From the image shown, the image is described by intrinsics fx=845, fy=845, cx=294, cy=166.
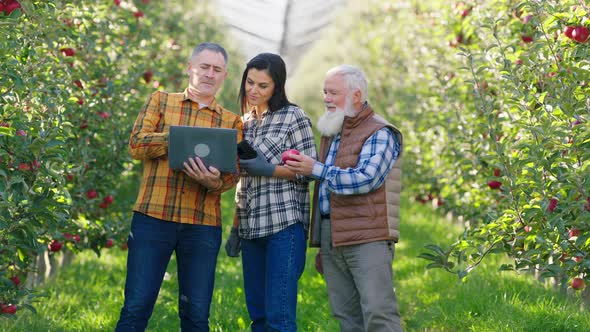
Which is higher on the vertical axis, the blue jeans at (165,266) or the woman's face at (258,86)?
the woman's face at (258,86)

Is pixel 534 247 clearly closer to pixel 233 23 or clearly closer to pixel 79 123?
pixel 79 123

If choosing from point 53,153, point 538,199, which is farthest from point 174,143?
point 538,199

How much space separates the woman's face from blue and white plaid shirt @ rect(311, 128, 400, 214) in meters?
0.47

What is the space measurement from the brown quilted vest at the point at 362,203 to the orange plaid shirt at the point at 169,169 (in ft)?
1.81

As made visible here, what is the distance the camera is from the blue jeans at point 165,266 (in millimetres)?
4047

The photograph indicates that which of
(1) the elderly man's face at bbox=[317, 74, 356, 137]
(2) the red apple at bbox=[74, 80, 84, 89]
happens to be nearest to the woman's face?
(1) the elderly man's face at bbox=[317, 74, 356, 137]

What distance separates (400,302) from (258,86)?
2.84 meters

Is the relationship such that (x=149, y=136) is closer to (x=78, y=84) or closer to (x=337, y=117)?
(x=337, y=117)

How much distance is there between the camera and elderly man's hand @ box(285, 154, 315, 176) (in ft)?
13.4

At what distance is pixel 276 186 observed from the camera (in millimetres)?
4293

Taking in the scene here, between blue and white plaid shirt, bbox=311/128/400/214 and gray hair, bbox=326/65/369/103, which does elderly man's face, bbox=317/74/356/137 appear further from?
blue and white plaid shirt, bbox=311/128/400/214

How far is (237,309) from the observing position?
6.19 m

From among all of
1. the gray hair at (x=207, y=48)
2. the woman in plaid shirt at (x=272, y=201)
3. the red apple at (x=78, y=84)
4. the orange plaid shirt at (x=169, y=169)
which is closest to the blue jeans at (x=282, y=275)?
the woman in plaid shirt at (x=272, y=201)

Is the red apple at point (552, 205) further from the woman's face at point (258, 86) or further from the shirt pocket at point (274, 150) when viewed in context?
the woman's face at point (258, 86)
